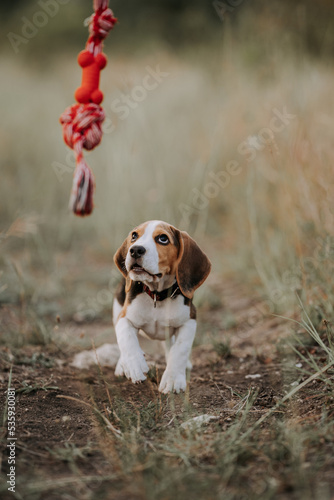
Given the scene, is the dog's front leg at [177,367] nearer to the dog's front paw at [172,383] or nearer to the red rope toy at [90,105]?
the dog's front paw at [172,383]

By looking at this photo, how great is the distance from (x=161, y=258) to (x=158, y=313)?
0.31 metres

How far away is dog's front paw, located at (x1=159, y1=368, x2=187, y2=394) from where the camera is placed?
2.38 meters

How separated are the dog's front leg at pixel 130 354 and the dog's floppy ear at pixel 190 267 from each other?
1.08 ft

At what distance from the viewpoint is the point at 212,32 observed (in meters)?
7.96

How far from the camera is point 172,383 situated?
2.39 meters

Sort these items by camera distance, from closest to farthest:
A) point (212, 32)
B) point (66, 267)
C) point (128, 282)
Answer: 1. point (128, 282)
2. point (66, 267)
3. point (212, 32)

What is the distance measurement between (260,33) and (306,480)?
487 centimetres

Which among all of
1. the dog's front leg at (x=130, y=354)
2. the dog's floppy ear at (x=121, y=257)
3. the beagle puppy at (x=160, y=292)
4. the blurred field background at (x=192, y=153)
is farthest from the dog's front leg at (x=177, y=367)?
the blurred field background at (x=192, y=153)

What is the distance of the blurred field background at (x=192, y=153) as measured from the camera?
3969mm

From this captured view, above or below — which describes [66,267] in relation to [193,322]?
below

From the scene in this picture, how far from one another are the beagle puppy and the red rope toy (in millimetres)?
403

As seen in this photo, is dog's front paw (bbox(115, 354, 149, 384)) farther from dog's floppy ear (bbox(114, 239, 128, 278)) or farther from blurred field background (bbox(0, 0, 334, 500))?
dog's floppy ear (bbox(114, 239, 128, 278))

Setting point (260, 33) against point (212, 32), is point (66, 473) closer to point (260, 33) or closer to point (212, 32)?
point (260, 33)

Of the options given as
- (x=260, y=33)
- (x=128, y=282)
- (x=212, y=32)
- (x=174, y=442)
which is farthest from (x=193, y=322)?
(x=212, y=32)
